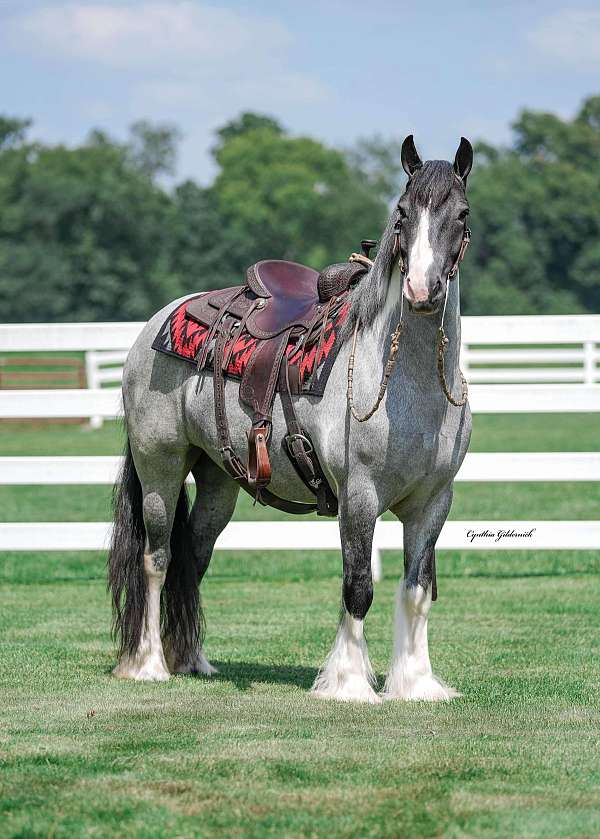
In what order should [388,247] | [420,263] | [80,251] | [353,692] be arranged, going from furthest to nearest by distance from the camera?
[80,251] → [353,692] → [388,247] → [420,263]

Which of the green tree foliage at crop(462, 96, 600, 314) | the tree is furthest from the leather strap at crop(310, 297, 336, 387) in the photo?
the tree

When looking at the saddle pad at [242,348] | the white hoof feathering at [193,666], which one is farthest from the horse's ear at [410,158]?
the white hoof feathering at [193,666]

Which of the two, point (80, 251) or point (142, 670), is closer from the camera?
point (142, 670)

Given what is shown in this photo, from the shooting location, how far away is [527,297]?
6800 centimetres

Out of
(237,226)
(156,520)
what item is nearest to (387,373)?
(156,520)

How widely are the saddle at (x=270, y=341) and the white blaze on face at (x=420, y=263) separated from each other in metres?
0.96

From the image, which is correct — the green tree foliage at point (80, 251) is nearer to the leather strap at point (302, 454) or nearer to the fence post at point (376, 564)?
the fence post at point (376, 564)

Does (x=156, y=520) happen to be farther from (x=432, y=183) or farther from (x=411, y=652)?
(x=432, y=183)

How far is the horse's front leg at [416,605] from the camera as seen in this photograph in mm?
5809

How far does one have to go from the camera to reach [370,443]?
5578 millimetres

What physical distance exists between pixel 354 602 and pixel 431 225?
1.69m

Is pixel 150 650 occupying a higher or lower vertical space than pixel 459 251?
lower

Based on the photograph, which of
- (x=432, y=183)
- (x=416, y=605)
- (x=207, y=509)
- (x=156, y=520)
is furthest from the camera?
(x=207, y=509)

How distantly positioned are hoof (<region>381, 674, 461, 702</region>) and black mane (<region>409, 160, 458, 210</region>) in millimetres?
2107
